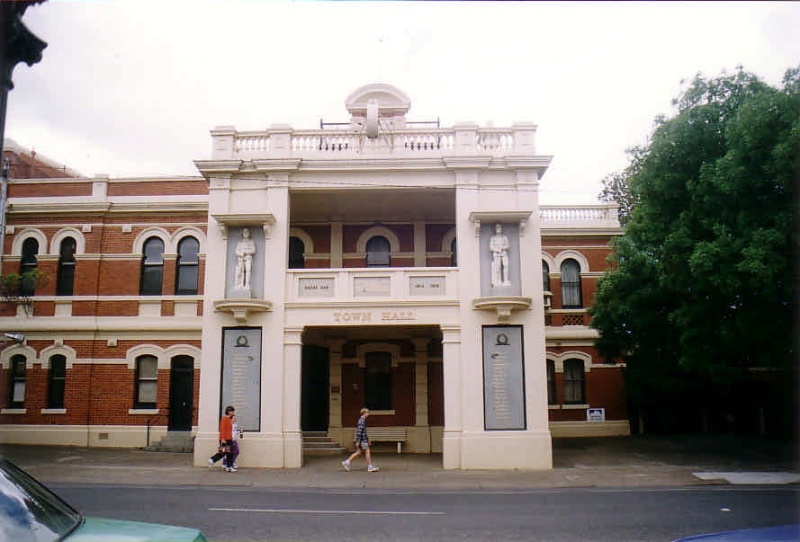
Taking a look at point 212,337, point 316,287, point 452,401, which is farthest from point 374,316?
point 212,337

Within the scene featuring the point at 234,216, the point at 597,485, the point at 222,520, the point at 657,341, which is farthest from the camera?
the point at 657,341

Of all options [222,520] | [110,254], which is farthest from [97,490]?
[110,254]

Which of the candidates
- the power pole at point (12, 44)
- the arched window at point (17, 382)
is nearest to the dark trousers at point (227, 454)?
the arched window at point (17, 382)

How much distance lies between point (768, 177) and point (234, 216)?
44.4 feet

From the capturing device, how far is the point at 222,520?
→ 10781mm

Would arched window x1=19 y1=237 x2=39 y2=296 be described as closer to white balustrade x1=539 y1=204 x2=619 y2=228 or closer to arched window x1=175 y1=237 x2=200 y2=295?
arched window x1=175 y1=237 x2=200 y2=295

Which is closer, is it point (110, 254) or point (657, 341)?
point (657, 341)

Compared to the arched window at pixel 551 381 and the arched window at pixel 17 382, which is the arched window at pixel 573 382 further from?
the arched window at pixel 17 382

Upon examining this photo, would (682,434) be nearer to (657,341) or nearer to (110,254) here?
(657,341)

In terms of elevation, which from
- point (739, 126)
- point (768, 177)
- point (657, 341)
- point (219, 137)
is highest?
point (219, 137)

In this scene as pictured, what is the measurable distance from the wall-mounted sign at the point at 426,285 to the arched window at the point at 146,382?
1061 cm

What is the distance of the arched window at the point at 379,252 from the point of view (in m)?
22.9

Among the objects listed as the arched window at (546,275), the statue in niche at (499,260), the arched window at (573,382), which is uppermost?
the arched window at (546,275)

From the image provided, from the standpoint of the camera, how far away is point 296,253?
2330 centimetres
